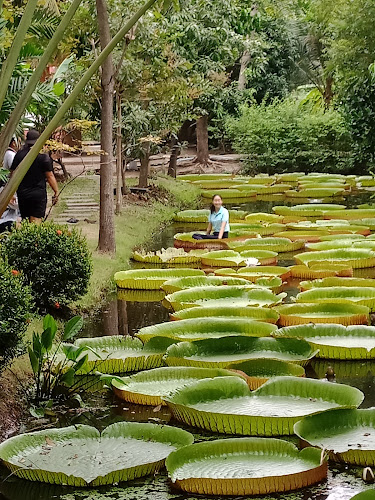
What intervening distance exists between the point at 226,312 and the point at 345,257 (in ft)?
13.5

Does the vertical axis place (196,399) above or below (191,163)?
below

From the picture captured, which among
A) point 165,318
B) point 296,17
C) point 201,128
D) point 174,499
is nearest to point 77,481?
point 174,499

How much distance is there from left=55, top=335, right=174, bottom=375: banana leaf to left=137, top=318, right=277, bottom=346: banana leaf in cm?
32

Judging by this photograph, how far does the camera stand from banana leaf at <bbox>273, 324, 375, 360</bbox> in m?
7.56

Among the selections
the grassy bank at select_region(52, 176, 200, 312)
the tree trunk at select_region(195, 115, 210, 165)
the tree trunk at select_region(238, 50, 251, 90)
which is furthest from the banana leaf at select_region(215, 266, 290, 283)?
the tree trunk at select_region(238, 50, 251, 90)

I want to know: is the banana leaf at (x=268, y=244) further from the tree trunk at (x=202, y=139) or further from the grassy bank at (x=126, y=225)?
the tree trunk at (x=202, y=139)

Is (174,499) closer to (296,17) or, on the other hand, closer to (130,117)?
(130,117)

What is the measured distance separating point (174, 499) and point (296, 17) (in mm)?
29769

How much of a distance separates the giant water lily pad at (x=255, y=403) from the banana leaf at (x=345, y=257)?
18.9 ft

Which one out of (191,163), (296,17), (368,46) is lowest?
(191,163)

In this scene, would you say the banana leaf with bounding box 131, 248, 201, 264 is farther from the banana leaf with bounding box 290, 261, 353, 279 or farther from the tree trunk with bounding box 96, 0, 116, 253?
the banana leaf with bounding box 290, 261, 353, 279

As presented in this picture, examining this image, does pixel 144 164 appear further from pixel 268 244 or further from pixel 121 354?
pixel 121 354

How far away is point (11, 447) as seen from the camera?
210 inches

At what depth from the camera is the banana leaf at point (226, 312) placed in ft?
28.1
